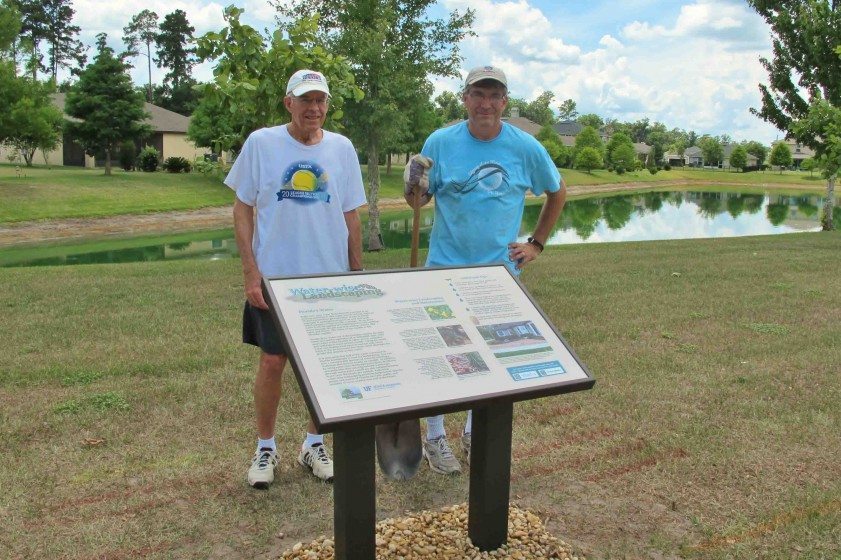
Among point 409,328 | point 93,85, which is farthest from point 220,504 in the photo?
point 93,85

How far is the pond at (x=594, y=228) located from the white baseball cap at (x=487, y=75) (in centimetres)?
1452

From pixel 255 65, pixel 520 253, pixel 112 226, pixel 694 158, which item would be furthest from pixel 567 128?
pixel 520 253

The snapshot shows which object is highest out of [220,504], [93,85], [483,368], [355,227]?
[93,85]

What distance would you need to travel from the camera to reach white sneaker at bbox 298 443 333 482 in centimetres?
385

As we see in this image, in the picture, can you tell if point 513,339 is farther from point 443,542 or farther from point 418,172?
point 418,172

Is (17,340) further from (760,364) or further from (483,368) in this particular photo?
(760,364)

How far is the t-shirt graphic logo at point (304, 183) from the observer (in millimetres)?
3486

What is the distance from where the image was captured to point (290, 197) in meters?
3.50

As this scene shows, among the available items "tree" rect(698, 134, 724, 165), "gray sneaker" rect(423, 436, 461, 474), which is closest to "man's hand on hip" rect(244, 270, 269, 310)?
"gray sneaker" rect(423, 436, 461, 474)

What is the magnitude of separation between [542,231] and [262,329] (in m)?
1.65

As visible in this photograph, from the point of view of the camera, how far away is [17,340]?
653 cm

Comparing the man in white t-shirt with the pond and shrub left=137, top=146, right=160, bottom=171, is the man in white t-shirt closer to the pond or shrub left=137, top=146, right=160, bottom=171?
the pond

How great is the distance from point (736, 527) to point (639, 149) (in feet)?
364

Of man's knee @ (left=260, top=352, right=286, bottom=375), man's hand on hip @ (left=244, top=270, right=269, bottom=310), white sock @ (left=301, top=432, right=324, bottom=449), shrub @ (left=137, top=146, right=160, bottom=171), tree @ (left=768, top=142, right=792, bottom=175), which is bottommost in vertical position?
white sock @ (left=301, top=432, right=324, bottom=449)
